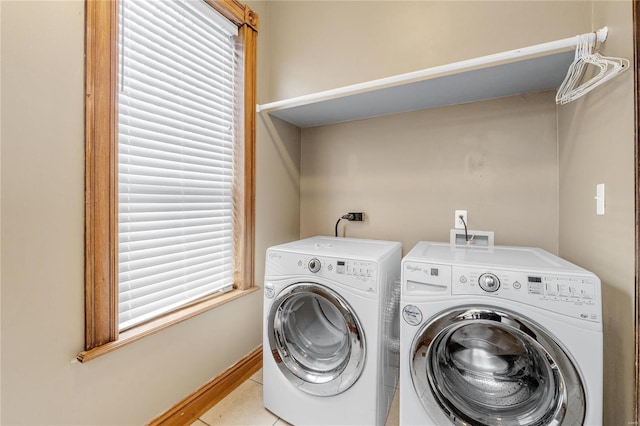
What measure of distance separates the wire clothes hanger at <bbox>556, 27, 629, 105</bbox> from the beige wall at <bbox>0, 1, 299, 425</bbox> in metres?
1.89

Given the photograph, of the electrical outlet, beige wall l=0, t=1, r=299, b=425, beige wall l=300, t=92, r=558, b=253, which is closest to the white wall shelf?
beige wall l=300, t=92, r=558, b=253

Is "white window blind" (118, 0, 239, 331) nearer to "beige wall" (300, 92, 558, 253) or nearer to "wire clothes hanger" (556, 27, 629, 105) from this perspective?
"beige wall" (300, 92, 558, 253)

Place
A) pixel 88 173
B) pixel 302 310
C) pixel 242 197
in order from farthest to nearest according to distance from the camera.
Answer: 1. pixel 242 197
2. pixel 302 310
3. pixel 88 173

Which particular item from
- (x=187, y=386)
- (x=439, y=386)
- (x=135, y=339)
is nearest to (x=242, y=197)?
(x=135, y=339)

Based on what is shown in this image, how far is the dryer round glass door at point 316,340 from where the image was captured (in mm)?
1238

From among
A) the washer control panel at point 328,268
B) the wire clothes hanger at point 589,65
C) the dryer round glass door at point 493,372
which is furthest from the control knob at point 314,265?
the wire clothes hanger at point 589,65

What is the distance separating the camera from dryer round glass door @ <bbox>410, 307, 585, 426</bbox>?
92 centimetres

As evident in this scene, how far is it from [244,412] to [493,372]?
1273 mm

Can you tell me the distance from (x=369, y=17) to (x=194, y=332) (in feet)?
6.61

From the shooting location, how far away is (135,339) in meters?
1.17

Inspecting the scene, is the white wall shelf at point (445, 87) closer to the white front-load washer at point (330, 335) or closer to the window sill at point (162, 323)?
the white front-load washer at point (330, 335)

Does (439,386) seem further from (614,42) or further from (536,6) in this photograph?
(536,6)

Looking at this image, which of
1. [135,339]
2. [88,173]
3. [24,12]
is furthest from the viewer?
[135,339]

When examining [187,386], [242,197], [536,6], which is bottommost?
[187,386]
